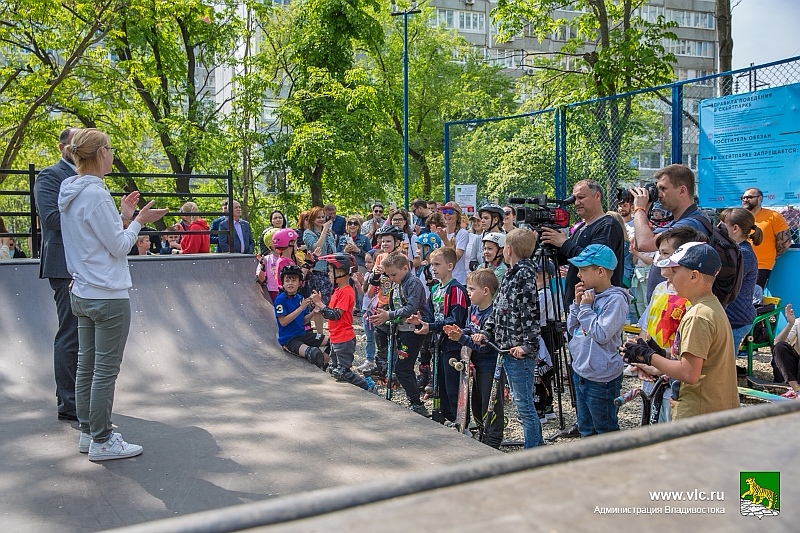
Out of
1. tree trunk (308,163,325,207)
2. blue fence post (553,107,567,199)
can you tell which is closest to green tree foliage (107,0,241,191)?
tree trunk (308,163,325,207)

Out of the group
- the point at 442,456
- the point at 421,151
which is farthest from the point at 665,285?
the point at 421,151

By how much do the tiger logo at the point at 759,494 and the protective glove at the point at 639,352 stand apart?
2132mm

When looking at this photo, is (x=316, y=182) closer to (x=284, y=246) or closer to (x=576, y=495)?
(x=284, y=246)

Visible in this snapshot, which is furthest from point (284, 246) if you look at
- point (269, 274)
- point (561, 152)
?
point (561, 152)

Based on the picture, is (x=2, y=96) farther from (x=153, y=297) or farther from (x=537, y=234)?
(x=537, y=234)

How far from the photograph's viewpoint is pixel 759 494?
4.45 ft

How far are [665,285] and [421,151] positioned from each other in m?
31.3

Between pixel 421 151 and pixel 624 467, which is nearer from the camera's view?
pixel 624 467

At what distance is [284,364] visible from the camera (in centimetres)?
728

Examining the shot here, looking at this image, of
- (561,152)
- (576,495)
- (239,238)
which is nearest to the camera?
(576,495)

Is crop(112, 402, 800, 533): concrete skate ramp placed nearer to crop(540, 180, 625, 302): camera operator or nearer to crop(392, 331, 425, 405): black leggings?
crop(540, 180, 625, 302): camera operator

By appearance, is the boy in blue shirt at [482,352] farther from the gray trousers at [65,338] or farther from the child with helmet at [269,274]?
the child with helmet at [269,274]

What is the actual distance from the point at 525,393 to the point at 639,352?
1.74m

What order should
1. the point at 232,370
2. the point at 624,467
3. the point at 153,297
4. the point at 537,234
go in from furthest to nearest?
the point at 153,297
the point at 232,370
the point at 537,234
the point at 624,467
